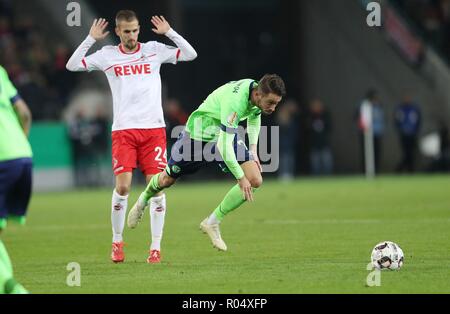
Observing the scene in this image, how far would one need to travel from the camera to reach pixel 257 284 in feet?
35.4

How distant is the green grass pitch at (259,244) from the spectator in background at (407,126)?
7.83 m

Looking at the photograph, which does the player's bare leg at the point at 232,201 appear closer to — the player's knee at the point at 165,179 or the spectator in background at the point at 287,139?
the player's knee at the point at 165,179

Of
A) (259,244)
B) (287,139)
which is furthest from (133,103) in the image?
(287,139)

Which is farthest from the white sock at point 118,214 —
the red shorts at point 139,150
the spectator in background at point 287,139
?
the spectator in background at point 287,139

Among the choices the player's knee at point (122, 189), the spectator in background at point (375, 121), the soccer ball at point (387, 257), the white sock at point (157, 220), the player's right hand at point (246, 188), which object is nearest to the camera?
the soccer ball at point (387, 257)

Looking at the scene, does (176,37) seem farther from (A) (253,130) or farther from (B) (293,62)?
(B) (293,62)

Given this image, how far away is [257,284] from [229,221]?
8738 millimetres

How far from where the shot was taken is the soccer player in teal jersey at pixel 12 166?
907cm

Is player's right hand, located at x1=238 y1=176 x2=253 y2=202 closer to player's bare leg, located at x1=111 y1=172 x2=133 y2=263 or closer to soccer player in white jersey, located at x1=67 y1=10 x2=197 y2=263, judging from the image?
soccer player in white jersey, located at x1=67 y1=10 x2=197 y2=263

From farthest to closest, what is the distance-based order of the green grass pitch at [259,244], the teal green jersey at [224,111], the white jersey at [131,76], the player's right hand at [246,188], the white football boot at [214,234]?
the white football boot at [214,234], the white jersey at [131,76], the teal green jersey at [224,111], the player's right hand at [246,188], the green grass pitch at [259,244]

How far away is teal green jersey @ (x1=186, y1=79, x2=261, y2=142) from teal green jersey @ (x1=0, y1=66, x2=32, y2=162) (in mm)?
3739

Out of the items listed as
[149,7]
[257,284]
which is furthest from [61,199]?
[257,284]

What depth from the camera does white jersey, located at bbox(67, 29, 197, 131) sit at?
44.0 ft
